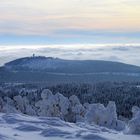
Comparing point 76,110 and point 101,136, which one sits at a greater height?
point 101,136

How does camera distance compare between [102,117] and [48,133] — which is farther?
[102,117]

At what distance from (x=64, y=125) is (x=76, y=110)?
160 feet

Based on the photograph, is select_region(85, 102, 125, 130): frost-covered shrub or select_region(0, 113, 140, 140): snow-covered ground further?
select_region(85, 102, 125, 130): frost-covered shrub

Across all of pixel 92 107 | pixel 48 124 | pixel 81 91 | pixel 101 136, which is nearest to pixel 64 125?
pixel 48 124

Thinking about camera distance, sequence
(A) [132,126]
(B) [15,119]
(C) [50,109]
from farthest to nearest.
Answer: (C) [50,109]
(B) [15,119]
(A) [132,126]

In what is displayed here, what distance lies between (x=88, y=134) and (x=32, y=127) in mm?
3354

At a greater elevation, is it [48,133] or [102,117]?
[48,133]

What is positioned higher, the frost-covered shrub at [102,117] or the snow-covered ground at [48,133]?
the snow-covered ground at [48,133]

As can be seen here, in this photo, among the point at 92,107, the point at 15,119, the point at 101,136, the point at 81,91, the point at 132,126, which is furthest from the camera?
the point at 81,91

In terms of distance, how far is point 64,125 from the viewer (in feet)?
70.4

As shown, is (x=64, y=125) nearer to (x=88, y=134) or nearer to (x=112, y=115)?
(x=88, y=134)

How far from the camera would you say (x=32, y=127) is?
20.0 metres

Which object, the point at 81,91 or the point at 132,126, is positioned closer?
the point at 132,126

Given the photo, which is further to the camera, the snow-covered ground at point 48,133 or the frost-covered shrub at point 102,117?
the frost-covered shrub at point 102,117
